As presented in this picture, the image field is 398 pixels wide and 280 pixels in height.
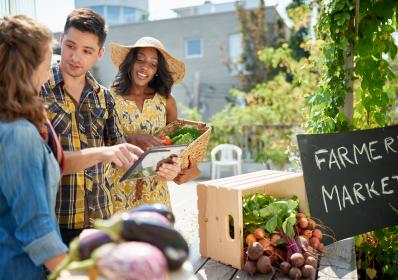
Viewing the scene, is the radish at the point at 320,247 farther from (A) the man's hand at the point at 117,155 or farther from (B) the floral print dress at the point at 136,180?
(A) the man's hand at the point at 117,155

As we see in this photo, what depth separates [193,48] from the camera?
20141 millimetres

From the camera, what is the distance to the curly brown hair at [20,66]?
1.01 metres

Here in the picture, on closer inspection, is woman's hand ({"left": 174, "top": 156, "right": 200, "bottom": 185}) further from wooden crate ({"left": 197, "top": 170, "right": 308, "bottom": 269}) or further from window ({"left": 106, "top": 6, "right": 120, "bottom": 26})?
window ({"left": 106, "top": 6, "right": 120, "bottom": 26})

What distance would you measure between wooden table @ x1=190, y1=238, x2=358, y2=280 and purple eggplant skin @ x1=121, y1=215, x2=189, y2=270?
103cm

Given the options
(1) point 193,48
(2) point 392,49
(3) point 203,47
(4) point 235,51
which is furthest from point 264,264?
(1) point 193,48

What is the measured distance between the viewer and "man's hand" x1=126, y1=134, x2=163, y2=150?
206 cm

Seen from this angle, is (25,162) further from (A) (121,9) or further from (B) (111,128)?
(A) (121,9)

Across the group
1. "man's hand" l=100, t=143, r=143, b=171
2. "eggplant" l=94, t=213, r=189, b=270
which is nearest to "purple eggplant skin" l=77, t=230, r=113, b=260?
"eggplant" l=94, t=213, r=189, b=270

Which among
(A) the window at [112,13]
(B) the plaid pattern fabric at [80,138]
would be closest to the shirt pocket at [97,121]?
(B) the plaid pattern fabric at [80,138]

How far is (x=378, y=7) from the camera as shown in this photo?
97.0 inches

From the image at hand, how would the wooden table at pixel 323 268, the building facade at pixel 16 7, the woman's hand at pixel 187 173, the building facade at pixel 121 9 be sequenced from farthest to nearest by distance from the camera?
1. the building facade at pixel 121 9
2. the building facade at pixel 16 7
3. the woman's hand at pixel 187 173
4. the wooden table at pixel 323 268

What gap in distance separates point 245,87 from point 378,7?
48.6 feet

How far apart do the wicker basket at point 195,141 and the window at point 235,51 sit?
1568cm

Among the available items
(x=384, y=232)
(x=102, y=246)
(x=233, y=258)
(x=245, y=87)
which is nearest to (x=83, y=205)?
(x=233, y=258)
